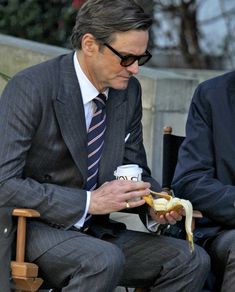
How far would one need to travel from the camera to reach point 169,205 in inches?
163

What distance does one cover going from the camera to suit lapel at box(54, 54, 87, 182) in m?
4.20

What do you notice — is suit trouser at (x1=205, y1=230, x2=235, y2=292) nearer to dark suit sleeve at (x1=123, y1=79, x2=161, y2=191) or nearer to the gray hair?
dark suit sleeve at (x1=123, y1=79, x2=161, y2=191)

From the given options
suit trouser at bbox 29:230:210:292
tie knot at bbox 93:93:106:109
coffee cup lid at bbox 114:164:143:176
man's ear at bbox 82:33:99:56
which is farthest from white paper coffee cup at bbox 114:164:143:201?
man's ear at bbox 82:33:99:56

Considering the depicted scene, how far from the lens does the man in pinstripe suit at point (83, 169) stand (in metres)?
4.06

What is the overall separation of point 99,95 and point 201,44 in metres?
5.54

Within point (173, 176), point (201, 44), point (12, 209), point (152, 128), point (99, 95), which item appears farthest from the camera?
point (201, 44)

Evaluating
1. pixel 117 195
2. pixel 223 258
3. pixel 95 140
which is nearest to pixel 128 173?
pixel 117 195

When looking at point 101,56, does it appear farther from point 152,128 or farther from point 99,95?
point 152,128

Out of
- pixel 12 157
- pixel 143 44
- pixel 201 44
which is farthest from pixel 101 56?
pixel 201 44

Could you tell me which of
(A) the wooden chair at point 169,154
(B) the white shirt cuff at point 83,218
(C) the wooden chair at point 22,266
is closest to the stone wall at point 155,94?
(A) the wooden chair at point 169,154

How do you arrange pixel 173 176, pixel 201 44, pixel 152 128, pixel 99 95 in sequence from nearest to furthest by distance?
pixel 99 95
pixel 173 176
pixel 152 128
pixel 201 44

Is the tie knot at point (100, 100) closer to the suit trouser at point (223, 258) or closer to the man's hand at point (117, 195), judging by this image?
the man's hand at point (117, 195)

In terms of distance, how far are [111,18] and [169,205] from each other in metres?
0.84

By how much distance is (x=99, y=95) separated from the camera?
4.37 meters
